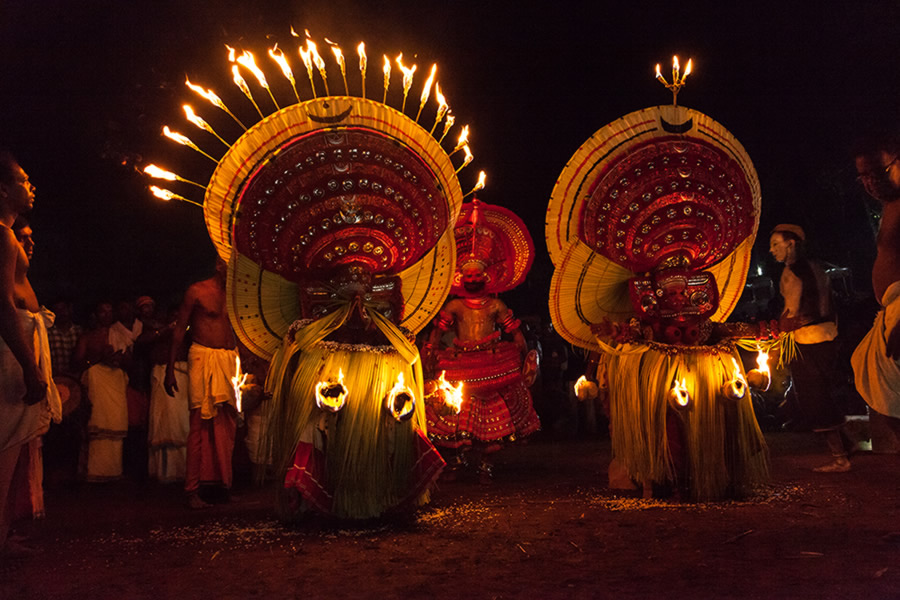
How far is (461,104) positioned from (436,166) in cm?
582

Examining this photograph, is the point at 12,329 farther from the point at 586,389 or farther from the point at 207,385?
the point at 586,389

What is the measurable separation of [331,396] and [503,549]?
139cm

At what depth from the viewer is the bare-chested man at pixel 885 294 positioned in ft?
12.4

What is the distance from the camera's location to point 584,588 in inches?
124

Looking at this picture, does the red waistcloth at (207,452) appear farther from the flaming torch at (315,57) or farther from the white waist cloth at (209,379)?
the flaming torch at (315,57)

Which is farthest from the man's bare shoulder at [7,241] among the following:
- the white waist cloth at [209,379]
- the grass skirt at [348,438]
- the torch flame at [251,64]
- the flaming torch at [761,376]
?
the flaming torch at [761,376]

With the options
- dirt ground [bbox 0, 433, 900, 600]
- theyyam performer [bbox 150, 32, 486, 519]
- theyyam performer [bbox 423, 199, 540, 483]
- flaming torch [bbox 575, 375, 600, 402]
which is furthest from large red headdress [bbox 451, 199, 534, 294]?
dirt ground [bbox 0, 433, 900, 600]

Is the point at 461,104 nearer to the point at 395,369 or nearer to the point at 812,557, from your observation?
the point at 395,369

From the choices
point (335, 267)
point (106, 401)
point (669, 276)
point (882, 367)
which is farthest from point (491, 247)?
point (106, 401)

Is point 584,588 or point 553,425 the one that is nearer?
point 584,588

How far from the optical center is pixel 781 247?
688cm

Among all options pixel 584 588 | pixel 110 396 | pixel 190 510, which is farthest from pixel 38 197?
pixel 584 588

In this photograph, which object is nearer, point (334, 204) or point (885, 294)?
point (885, 294)

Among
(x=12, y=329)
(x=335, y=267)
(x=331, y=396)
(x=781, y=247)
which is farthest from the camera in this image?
(x=781, y=247)
